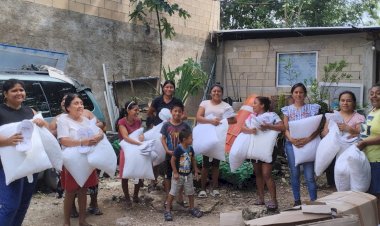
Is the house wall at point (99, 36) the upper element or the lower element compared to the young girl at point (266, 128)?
upper

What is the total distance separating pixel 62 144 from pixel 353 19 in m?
16.4

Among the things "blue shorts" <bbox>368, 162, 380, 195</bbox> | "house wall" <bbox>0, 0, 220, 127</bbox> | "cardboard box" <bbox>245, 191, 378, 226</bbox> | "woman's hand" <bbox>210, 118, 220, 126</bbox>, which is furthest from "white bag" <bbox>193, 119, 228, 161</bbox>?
"house wall" <bbox>0, 0, 220, 127</bbox>

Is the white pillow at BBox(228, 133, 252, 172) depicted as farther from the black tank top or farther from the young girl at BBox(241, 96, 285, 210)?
the black tank top

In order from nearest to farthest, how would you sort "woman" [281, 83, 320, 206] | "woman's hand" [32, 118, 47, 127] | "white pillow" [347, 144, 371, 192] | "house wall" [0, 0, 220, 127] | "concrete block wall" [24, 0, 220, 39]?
"woman's hand" [32, 118, 47, 127]
"white pillow" [347, 144, 371, 192]
"woman" [281, 83, 320, 206]
"house wall" [0, 0, 220, 127]
"concrete block wall" [24, 0, 220, 39]

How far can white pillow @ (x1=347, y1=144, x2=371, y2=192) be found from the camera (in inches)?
155

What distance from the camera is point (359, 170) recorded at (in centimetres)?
393

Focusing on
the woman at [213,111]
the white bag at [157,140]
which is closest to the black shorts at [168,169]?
the white bag at [157,140]

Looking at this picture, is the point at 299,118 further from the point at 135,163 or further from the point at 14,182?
the point at 14,182

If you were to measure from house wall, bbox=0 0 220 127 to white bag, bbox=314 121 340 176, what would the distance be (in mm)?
5526

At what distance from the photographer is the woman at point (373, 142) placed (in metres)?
3.98

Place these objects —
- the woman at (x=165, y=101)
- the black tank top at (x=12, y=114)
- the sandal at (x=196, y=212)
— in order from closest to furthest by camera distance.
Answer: the black tank top at (x=12, y=114), the sandal at (x=196, y=212), the woman at (x=165, y=101)

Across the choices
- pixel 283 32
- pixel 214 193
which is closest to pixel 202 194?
pixel 214 193

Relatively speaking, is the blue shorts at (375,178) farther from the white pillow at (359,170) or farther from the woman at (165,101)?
the woman at (165,101)

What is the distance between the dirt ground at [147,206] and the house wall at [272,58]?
14.2ft
